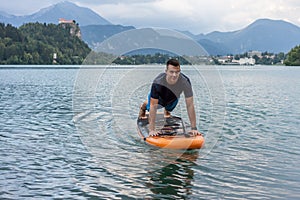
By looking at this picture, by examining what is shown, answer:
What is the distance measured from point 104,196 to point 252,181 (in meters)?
3.95

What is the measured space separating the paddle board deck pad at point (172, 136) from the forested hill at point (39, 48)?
145553mm

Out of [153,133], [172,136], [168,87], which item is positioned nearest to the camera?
A: [168,87]

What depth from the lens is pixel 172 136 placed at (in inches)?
564

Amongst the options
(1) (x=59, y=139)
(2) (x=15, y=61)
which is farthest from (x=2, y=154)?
(2) (x=15, y=61)

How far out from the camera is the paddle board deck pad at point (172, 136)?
45.8 ft

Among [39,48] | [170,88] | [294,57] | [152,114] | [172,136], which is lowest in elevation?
[172,136]

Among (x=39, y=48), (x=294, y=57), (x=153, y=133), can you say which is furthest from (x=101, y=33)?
(x=294, y=57)

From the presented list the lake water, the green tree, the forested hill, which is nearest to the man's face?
the lake water

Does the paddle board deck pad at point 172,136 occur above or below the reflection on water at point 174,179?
above

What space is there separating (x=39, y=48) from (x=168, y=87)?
531 ft

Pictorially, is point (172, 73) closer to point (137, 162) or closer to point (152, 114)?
point (152, 114)

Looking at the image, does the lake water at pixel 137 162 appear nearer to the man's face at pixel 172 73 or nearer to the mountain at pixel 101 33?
the man's face at pixel 172 73

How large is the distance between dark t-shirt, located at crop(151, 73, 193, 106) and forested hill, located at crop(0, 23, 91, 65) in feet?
483

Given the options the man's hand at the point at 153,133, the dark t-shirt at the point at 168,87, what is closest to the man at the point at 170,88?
the dark t-shirt at the point at 168,87
